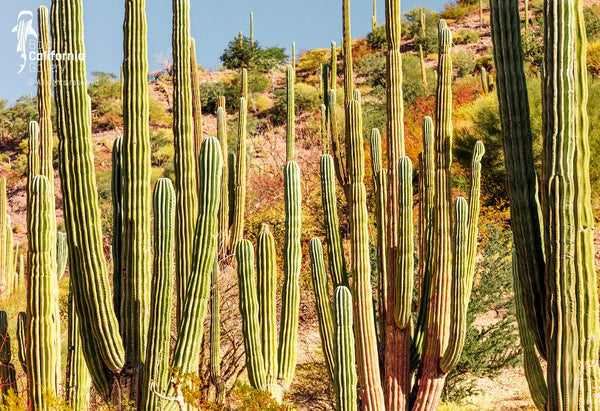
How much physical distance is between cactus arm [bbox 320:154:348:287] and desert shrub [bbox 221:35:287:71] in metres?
28.6

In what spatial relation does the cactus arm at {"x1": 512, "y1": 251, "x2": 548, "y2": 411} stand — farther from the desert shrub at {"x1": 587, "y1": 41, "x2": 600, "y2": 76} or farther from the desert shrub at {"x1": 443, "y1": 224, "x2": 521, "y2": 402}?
the desert shrub at {"x1": 587, "y1": 41, "x2": 600, "y2": 76}

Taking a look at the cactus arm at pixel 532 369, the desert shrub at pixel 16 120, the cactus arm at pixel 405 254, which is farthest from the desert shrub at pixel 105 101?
the cactus arm at pixel 532 369

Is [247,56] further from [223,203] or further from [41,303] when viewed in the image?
[41,303]

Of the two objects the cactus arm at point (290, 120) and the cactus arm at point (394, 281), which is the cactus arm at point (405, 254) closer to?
the cactus arm at point (394, 281)

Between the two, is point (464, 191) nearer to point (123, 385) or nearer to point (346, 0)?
point (346, 0)

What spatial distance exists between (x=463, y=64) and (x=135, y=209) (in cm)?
2544

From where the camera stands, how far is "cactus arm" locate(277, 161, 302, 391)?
594 centimetres

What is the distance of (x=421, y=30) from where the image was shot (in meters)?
34.7

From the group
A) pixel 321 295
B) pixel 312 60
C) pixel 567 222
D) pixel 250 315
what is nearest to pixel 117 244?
pixel 250 315

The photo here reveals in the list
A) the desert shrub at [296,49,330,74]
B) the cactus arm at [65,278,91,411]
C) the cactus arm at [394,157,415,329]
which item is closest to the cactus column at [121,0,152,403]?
the cactus arm at [65,278,91,411]

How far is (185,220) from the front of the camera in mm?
5355

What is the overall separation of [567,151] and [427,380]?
339 centimetres

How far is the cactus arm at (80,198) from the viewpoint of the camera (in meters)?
4.64

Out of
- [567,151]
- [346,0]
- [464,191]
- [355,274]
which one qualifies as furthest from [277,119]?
[567,151]
